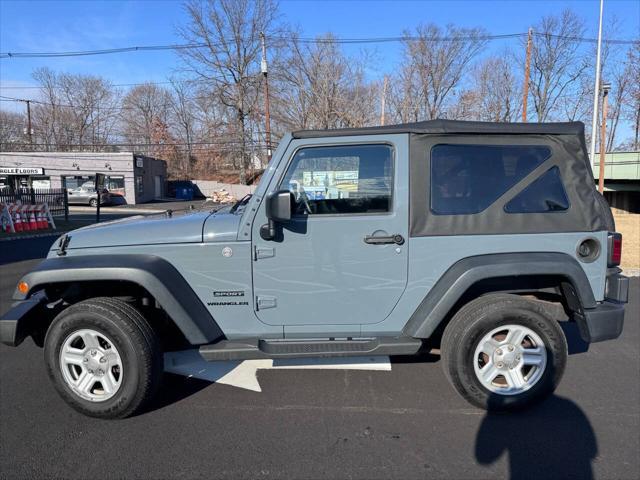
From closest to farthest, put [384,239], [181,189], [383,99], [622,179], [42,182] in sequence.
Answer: [384,239]
[383,99]
[622,179]
[42,182]
[181,189]

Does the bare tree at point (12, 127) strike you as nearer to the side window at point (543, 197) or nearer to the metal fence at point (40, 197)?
the metal fence at point (40, 197)

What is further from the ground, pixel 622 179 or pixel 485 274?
pixel 622 179

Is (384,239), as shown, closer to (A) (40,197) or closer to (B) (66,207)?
(A) (40,197)

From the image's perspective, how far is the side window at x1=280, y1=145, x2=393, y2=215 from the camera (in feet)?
10.1

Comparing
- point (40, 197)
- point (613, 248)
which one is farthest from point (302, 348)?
point (40, 197)

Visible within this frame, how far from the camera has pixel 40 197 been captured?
1691cm

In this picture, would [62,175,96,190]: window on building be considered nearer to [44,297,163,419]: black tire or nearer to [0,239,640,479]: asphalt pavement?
[0,239,640,479]: asphalt pavement

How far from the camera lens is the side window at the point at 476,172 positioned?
3082 mm

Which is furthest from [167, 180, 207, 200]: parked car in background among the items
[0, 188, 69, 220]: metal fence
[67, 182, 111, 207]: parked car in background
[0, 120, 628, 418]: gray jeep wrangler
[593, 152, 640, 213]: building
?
[0, 120, 628, 418]: gray jeep wrangler

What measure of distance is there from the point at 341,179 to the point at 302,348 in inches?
49.6

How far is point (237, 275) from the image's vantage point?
3059mm

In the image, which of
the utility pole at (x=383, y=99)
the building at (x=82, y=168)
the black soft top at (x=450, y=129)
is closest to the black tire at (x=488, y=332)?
the black soft top at (x=450, y=129)

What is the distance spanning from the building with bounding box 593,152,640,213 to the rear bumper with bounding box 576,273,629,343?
104 feet

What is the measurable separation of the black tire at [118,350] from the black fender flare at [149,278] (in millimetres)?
229
